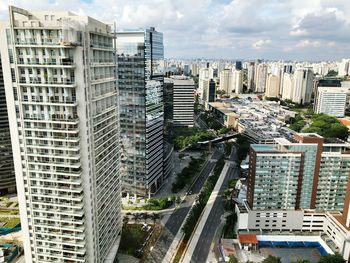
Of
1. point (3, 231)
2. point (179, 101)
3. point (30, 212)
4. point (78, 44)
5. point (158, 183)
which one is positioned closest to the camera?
point (78, 44)

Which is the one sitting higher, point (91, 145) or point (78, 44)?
point (78, 44)

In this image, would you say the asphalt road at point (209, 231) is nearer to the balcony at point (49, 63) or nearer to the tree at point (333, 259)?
the tree at point (333, 259)

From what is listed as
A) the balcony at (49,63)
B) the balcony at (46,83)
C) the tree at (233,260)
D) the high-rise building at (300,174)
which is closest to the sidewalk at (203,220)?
the tree at (233,260)

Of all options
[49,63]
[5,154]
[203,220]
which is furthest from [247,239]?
[5,154]

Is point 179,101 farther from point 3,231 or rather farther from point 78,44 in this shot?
point 78,44

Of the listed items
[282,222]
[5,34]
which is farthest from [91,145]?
[282,222]

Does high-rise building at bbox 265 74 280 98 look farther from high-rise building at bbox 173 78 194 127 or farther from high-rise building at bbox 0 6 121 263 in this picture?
high-rise building at bbox 0 6 121 263

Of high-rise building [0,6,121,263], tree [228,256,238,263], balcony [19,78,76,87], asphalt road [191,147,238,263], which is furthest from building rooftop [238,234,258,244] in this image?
balcony [19,78,76,87]
